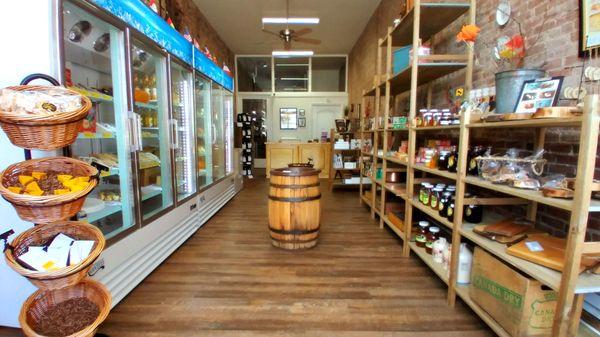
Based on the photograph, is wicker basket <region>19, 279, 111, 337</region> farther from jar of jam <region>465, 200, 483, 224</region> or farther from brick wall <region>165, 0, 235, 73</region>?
brick wall <region>165, 0, 235, 73</region>

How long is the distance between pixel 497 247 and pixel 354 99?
21.8ft

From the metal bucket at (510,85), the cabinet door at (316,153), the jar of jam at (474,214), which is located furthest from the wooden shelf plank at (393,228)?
the cabinet door at (316,153)

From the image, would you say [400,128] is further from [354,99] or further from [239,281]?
[354,99]

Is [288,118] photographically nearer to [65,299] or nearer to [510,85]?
[510,85]

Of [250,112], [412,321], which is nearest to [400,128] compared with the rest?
[412,321]

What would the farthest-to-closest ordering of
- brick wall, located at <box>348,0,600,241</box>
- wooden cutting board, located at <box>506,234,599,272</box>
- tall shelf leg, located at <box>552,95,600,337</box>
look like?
1. brick wall, located at <box>348,0,600,241</box>
2. wooden cutting board, located at <box>506,234,599,272</box>
3. tall shelf leg, located at <box>552,95,600,337</box>

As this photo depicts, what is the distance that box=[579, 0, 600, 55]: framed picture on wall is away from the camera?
61.4 inches

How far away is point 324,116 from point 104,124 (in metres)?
7.48

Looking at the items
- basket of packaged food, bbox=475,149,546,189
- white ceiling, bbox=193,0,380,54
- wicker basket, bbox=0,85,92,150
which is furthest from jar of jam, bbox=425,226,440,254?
white ceiling, bbox=193,0,380,54

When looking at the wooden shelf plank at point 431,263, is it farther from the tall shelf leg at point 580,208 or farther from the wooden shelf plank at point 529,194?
the tall shelf leg at point 580,208

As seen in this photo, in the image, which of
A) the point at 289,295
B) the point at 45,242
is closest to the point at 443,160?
the point at 289,295

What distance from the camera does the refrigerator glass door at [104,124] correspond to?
82.7 inches

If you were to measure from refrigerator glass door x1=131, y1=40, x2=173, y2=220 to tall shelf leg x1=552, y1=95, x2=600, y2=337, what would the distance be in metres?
2.88

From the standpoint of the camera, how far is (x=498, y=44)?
7.30 feet
